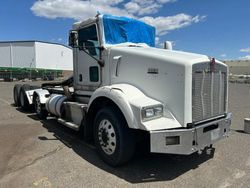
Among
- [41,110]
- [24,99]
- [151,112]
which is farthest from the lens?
[24,99]

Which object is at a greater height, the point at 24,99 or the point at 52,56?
the point at 52,56

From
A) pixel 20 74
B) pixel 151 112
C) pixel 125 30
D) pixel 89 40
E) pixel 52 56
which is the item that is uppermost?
pixel 52 56

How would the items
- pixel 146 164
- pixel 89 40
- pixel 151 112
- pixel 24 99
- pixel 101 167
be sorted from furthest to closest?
pixel 24 99
pixel 89 40
pixel 146 164
pixel 101 167
pixel 151 112

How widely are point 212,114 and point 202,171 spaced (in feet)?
3.31

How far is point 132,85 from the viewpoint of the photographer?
5.22 meters

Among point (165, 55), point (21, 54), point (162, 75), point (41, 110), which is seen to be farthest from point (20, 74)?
point (162, 75)

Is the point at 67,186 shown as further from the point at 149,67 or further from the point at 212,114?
the point at 212,114

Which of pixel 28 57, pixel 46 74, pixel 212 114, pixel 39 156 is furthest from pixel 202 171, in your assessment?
pixel 28 57

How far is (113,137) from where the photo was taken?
16.1 ft

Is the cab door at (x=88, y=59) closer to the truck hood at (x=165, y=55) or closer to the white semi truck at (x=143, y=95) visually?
the white semi truck at (x=143, y=95)

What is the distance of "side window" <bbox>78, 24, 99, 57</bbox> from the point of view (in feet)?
20.2

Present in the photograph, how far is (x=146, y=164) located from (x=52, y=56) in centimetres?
6571

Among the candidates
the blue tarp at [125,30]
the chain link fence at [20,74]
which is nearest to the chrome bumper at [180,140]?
the blue tarp at [125,30]

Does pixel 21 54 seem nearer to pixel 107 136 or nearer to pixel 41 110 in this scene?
pixel 41 110
